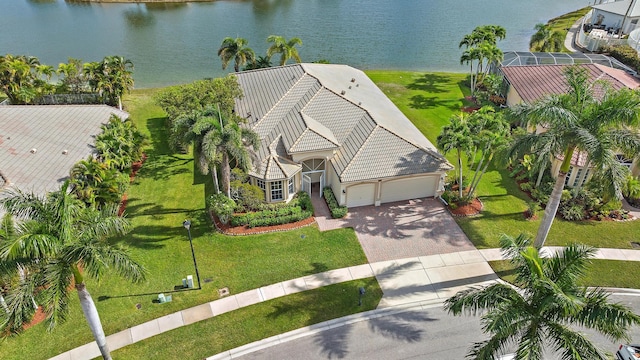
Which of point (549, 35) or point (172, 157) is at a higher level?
point (549, 35)

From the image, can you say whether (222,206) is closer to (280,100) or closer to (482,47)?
(280,100)

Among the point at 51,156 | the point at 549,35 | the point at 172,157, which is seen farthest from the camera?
the point at 549,35

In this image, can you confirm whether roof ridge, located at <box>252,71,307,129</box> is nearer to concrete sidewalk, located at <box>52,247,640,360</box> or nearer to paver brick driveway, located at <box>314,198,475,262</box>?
paver brick driveway, located at <box>314,198,475,262</box>

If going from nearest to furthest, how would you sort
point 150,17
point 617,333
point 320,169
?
point 617,333 → point 320,169 → point 150,17

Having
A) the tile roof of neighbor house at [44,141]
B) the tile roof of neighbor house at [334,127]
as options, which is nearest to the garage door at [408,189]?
the tile roof of neighbor house at [334,127]

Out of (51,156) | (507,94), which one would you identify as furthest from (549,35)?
(51,156)

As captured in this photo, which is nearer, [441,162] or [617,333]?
[617,333]

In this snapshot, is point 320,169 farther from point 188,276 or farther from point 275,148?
point 188,276
